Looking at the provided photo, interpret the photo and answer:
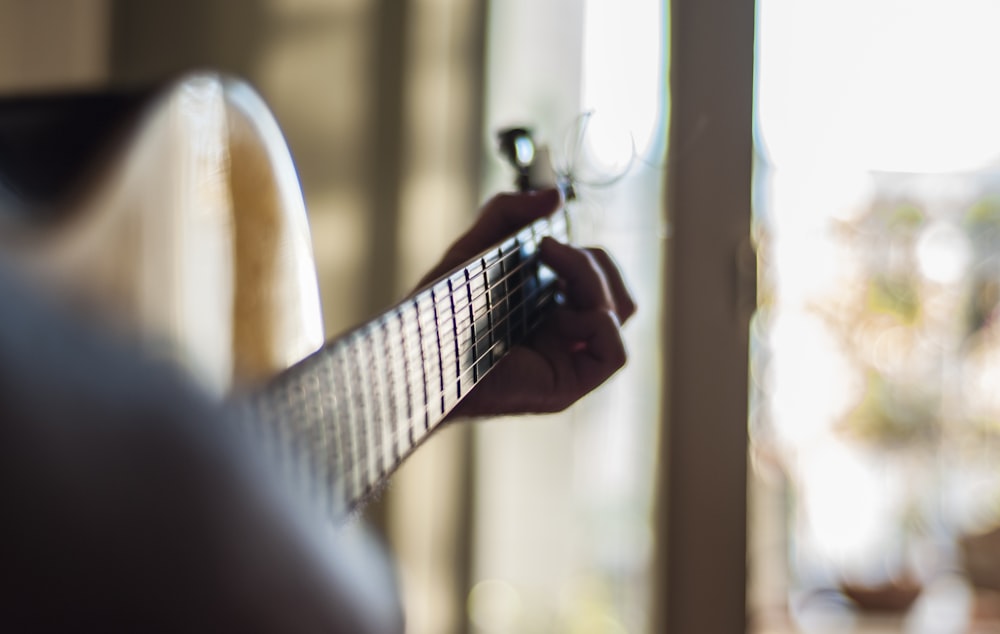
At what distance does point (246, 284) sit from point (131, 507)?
267 millimetres

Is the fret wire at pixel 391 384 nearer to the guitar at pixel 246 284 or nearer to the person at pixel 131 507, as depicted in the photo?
the guitar at pixel 246 284

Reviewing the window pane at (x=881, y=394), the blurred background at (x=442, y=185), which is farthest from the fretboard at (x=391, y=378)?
the window pane at (x=881, y=394)

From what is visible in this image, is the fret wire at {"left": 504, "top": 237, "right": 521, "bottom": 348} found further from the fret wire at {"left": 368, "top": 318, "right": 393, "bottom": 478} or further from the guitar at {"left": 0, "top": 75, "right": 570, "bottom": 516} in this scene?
the fret wire at {"left": 368, "top": 318, "right": 393, "bottom": 478}

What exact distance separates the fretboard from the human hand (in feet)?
0.21

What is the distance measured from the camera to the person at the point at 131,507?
234 mm

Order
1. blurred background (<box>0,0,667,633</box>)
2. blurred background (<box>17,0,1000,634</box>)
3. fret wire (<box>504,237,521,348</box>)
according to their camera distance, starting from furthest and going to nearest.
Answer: blurred background (<box>0,0,667,633</box>)
blurred background (<box>17,0,1000,634</box>)
fret wire (<box>504,237,521,348</box>)

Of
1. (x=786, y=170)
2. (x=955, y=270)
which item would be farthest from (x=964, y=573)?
(x=786, y=170)

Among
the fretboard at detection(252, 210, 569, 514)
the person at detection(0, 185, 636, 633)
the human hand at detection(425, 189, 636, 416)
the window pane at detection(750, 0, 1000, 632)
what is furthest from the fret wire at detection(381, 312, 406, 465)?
the window pane at detection(750, 0, 1000, 632)

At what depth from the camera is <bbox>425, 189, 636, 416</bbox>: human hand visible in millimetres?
676

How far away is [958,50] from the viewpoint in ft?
7.02

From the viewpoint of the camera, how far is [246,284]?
489 millimetres

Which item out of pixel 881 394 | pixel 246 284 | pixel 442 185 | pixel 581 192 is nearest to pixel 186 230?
pixel 246 284

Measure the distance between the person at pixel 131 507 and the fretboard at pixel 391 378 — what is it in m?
0.04

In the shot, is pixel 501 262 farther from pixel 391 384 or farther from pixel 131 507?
pixel 131 507
